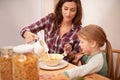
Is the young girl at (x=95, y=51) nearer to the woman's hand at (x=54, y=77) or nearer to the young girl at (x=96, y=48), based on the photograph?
the young girl at (x=96, y=48)

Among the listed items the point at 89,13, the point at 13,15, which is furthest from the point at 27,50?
the point at 13,15

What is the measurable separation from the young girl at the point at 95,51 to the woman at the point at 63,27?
381 millimetres

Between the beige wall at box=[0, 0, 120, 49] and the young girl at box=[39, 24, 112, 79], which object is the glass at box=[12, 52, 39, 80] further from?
the beige wall at box=[0, 0, 120, 49]

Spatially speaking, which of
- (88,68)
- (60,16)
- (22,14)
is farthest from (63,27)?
(22,14)

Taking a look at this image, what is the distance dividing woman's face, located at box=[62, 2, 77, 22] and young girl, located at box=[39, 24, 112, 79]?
0.43 m

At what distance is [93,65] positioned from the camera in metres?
1.31

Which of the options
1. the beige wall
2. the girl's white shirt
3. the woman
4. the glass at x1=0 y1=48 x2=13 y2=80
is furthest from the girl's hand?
the glass at x1=0 y1=48 x2=13 y2=80

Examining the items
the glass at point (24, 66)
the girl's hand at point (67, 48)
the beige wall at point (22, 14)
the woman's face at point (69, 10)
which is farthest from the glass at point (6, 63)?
the beige wall at point (22, 14)

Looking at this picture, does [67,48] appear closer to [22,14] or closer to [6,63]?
[6,63]

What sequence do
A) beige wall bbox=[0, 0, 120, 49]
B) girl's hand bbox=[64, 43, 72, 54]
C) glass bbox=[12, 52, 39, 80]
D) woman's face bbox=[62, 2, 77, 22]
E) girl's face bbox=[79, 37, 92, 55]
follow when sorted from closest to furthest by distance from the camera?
1. glass bbox=[12, 52, 39, 80]
2. girl's face bbox=[79, 37, 92, 55]
3. girl's hand bbox=[64, 43, 72, 54]
4. woman's face bbox=[62, 2, 77, 22]
5. beige wall bbox=[0, 0, 120, 49]

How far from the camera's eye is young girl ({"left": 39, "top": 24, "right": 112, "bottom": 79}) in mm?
1312

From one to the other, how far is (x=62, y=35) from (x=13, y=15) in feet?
3.61

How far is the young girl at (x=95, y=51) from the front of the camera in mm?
1312

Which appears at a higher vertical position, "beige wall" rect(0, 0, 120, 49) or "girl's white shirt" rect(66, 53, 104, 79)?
"beige wall" rect(0, 0, 120, 49)
